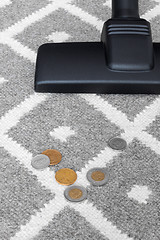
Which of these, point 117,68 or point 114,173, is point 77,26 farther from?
point 114,173

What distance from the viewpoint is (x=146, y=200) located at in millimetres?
862

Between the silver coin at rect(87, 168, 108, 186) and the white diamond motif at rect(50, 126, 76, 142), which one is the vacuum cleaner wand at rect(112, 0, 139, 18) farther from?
the silver coin at rect(87, 168, 108, 186)

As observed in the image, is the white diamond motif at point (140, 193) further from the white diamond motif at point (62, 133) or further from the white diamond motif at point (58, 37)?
the white diamond motif at point (58, 37)

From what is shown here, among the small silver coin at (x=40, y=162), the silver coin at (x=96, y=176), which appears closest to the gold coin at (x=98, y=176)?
the silver coin at (x=96, y=176)

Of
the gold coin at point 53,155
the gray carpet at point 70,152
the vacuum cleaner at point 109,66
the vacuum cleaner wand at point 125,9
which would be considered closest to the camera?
the gray carpet at point 70,152

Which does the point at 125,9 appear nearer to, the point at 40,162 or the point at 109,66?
the point at 109,66

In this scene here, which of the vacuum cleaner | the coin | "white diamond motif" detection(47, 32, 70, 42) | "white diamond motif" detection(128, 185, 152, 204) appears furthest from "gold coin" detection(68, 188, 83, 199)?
"white diamond motif" detection(47, 32, 70, 42)

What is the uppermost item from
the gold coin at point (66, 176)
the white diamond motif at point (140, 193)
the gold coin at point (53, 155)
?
the gold coin at point (53, 155)

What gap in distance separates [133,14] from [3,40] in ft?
1.40

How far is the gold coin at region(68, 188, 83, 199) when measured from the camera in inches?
33.7

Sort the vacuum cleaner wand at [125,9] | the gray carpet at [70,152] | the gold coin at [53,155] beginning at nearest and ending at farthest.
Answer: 1. the gray carpet at [70,152]
2. the gold coin at [53,155]
3. the vacuum cleaner wand at [125,9]

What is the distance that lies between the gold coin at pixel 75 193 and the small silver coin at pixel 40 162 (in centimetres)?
9

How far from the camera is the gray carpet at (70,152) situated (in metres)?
0.81

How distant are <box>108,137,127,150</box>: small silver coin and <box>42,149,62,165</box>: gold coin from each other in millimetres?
135
